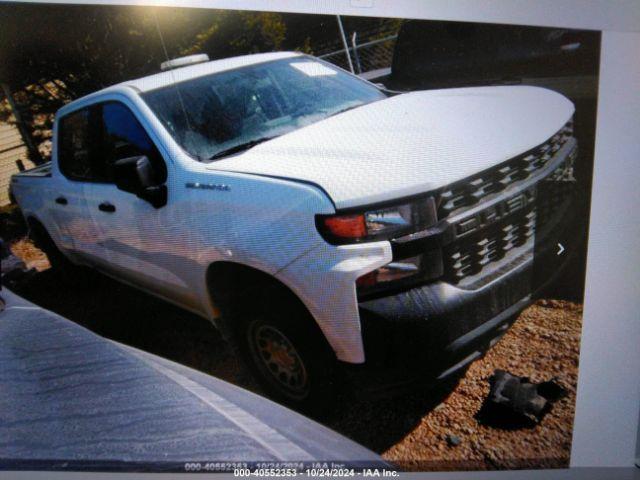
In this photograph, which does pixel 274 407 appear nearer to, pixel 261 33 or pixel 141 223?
pixel 141 223

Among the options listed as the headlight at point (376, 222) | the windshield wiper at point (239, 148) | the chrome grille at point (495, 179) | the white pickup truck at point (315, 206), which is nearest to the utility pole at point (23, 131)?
the white pickup truck at point (315, 206)

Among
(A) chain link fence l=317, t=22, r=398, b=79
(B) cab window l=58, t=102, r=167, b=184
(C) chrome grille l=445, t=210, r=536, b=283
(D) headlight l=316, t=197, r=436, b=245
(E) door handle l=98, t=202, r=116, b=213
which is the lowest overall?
(C) chrome grille l=445, t=210, r=536, b=283

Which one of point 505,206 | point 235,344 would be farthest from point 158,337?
point 505,206

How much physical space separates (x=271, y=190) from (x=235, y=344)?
0.72 metres

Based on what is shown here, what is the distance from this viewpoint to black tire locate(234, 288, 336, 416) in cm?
167

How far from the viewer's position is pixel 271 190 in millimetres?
1604

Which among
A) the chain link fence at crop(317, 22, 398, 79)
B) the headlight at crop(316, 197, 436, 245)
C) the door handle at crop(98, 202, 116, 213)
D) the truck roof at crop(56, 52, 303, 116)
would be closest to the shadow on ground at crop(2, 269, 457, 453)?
the door handle at crop(98, 202, 116, 213)

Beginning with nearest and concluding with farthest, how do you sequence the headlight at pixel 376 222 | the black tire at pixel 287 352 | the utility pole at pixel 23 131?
the headlight at pixel 376 222 → the black tire at pixel 287 352 → the utility pole at pixel 23 131

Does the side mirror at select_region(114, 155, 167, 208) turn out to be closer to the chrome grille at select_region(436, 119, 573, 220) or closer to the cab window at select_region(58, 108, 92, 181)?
the cab window at select_region(58, 108, 92, 181)

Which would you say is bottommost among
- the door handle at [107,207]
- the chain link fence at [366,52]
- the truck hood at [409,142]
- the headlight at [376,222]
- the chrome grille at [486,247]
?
the chrome grille at [486,247]

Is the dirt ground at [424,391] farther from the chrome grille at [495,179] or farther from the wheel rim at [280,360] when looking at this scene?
the chrome grille at [495,179]

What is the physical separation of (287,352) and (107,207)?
1010 millimetres

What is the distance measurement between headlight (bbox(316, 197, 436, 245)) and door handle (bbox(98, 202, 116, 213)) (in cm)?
95

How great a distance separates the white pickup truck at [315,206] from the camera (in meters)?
1.56
